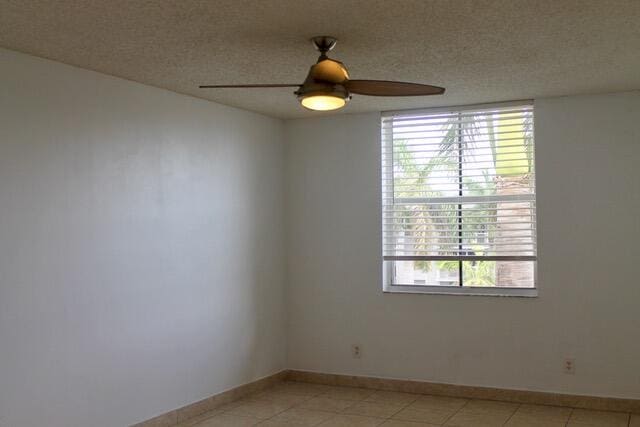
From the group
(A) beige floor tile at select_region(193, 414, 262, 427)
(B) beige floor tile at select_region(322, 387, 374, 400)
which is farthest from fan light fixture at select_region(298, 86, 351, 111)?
(B) beige floor tile at select_region(322, 387, 374, 400)

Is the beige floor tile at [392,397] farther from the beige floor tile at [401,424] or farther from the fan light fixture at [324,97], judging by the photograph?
the fan light fixture at [324,97]

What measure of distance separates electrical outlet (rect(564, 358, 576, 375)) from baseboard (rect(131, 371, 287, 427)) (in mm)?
2535

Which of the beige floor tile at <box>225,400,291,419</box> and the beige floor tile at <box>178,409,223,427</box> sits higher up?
the beige floor tile at <box>225,400,291,419</box>

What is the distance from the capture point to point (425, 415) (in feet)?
16.9

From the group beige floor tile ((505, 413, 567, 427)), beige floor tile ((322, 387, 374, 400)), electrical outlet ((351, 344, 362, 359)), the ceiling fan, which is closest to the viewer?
the ceiling fan

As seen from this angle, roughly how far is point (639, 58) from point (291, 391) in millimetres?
3852

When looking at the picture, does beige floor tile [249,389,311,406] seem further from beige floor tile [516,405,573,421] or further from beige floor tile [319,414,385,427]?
beige floor tile [516,405,573,421]

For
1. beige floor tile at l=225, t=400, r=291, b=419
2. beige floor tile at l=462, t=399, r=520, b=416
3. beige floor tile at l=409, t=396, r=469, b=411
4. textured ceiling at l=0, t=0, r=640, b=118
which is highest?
textured ceiling at l=0, t=0, r=640, b=118

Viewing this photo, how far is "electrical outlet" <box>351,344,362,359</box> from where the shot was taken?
611 centimetres

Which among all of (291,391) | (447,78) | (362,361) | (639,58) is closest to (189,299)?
(291,391)

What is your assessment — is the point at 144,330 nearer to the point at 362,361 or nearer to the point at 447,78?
the point at 362,361

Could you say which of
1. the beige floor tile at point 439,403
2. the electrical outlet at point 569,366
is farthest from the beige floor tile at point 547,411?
the beige floor tile at point 439,403

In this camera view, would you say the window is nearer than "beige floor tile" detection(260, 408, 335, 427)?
No

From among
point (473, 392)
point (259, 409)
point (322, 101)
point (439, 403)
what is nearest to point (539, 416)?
point (473, 392)
